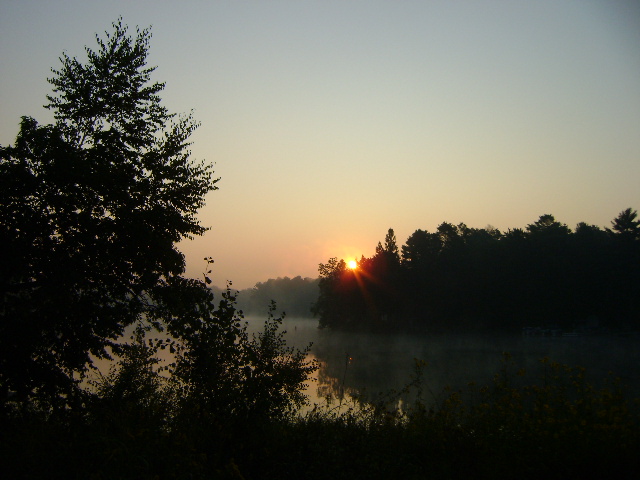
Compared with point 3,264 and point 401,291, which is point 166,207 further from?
point 401,291

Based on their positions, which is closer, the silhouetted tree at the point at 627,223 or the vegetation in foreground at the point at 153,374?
A: the vegetation in foreground at the point at 153,374

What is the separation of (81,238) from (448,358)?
4237 cm

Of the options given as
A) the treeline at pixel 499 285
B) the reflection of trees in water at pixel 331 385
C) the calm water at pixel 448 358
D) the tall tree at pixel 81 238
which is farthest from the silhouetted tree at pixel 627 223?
the tall tree at pixel 81 238

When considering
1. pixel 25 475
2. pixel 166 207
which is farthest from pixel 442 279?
pixel 25 475

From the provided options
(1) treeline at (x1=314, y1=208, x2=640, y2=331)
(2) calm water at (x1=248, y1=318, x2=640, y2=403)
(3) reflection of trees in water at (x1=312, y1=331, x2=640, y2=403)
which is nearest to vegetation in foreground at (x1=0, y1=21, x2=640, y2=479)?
(3) reflection of trees in water at (x1=312, y1=331, x2=640, y2=403)

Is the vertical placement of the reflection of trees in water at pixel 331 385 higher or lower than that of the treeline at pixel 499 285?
lower

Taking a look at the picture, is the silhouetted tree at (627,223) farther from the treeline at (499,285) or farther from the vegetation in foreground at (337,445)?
the vegetation in foreground at (337,445)

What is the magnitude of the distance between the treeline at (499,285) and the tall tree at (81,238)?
64.9 meters

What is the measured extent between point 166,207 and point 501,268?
229 feet

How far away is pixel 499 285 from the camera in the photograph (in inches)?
2940

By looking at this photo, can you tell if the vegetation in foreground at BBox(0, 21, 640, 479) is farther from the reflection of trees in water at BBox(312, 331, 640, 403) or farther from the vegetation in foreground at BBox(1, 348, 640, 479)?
the reflection of trees in water at BBox(312, 331, 640, 403)

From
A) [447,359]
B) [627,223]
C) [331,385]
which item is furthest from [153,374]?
[627,223]

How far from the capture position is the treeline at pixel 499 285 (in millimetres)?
71750

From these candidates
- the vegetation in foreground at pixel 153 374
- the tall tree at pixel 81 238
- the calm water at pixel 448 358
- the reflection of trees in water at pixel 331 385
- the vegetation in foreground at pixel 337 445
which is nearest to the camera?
the vegetation in foreground at pixel 337 445
